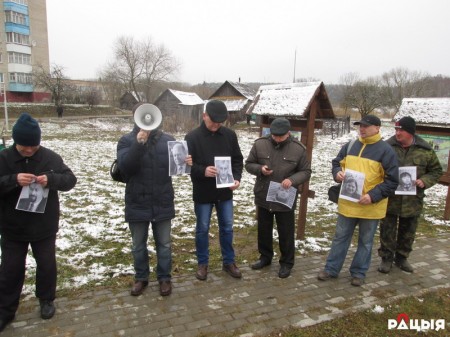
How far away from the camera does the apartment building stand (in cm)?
4375

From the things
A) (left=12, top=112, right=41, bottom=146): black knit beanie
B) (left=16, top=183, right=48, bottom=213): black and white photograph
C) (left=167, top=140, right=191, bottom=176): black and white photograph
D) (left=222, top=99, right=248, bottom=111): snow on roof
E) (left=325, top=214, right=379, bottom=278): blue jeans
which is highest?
(left=222, top=99, right=248, bottom=111): snow on roof

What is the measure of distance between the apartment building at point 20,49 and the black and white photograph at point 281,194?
47.2m

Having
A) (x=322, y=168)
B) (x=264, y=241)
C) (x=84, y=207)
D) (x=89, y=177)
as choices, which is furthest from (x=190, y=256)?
(x=322, y=168)

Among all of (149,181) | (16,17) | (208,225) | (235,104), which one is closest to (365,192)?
(208,225)

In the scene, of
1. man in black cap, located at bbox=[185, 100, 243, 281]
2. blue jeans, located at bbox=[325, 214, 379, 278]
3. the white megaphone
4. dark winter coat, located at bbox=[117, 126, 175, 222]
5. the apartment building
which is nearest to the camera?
the white megaphone

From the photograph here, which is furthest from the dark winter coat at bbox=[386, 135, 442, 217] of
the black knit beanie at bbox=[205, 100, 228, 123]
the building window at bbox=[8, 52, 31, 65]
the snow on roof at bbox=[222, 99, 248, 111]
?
the building window at bbox=[8, 52, 31, 65]

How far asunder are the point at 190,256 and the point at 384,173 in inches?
114

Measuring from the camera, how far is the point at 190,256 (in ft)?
16.4

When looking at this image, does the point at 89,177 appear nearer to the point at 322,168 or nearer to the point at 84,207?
the point at 84,207

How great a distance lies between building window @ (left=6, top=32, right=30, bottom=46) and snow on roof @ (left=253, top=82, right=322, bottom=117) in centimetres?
5031

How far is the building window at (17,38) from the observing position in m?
44.5

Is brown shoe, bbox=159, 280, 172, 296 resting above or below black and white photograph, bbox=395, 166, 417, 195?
below

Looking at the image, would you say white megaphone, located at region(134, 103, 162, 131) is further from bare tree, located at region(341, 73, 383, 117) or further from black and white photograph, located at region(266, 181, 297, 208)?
bare tree, located at region(341, 73, 383, 117)

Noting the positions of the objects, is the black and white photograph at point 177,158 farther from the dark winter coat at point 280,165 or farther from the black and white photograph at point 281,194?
the black and white photograph at point 281,194
